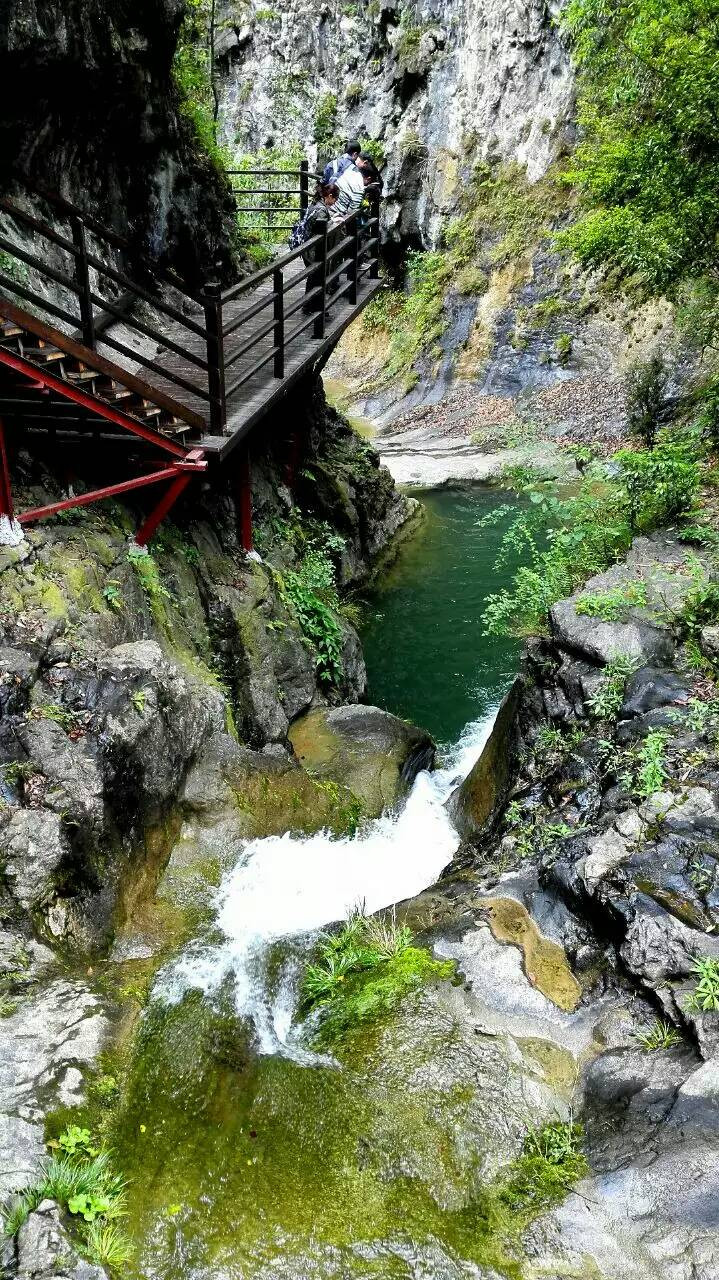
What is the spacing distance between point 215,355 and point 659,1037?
22.6ft

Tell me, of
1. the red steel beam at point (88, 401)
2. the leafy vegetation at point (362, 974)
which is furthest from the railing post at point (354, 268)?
the leafy vegetation at point (362, 974)

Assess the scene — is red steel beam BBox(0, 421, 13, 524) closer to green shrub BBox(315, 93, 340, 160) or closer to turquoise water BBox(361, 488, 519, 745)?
turquoise water BBox(361, 488, 519, 745)

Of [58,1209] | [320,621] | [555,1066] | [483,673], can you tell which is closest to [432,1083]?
[555,1066]

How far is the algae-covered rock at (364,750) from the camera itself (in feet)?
31.5

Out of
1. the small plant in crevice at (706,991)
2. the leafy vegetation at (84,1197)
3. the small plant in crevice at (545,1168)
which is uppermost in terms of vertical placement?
the small plant in crevice at (706,991)

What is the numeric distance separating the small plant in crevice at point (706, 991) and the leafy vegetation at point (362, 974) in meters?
1.78

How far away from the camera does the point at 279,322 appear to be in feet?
31.7

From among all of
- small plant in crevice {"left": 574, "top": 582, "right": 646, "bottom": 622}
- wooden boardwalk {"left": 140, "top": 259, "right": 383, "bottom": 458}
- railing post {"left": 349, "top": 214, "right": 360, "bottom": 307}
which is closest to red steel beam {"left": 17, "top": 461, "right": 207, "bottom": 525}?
wooden boardwalk {"left": 140, "top": 259, "right": 383, "bottom": 458}

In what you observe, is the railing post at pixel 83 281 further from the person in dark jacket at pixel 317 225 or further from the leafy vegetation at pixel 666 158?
the leafy vegetation at pixel 666 158

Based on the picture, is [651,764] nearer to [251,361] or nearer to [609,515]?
[609,515]

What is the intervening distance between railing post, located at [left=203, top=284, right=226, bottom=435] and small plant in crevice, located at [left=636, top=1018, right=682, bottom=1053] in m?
6.48

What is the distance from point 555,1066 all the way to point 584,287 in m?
24.3

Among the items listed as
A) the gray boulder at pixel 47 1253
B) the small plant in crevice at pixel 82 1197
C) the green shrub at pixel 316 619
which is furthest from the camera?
the green shrub at pixel 316 619

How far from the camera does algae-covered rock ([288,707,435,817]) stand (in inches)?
378
